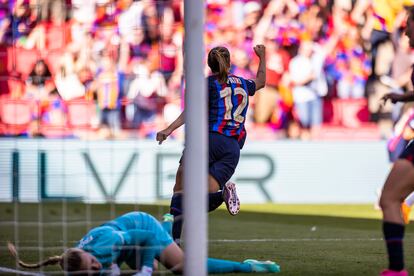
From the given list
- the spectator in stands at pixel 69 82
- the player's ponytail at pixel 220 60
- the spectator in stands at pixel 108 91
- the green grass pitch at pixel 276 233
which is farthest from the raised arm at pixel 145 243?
the spectator in stands at pixel 108 91

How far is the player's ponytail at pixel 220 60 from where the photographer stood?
22.6 feet

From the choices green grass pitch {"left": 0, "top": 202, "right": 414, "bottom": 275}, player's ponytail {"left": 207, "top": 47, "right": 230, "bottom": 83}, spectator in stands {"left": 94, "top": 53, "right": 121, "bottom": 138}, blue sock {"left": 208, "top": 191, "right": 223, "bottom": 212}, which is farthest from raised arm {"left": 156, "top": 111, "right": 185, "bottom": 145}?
spectator in stands {"left": 94, "top": 53, "right": 121, "bottom": 138}

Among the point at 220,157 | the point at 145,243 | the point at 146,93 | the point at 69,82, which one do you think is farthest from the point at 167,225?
the point at 146,93

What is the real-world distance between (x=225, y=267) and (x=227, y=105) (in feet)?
3.95

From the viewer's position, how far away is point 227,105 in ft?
22.9

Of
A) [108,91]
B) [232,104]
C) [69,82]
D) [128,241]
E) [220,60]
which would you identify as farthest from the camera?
[108,91]

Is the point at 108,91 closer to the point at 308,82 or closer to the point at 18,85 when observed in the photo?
the point at 18,85

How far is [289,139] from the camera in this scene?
17391mm

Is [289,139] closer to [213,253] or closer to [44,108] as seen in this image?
[44,108]

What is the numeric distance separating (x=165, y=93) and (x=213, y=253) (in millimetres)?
5640

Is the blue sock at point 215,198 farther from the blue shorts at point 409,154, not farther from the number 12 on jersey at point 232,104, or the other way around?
the blue shorts at point 409,154

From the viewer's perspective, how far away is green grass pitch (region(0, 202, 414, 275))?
7.23 meters

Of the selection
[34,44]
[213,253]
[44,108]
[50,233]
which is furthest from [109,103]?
[213,253]

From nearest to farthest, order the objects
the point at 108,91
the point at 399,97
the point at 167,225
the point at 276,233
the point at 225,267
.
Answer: the point at 399,97 < the point at 225,267 < the point at 167,225 < the point at 276,233 < the point at 108,91
